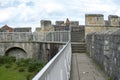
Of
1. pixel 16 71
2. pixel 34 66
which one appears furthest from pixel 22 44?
pixel 34 66

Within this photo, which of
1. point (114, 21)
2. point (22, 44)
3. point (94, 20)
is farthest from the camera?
point (22, 44)

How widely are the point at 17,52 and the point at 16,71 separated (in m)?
7.85

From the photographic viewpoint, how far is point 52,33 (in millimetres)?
26219

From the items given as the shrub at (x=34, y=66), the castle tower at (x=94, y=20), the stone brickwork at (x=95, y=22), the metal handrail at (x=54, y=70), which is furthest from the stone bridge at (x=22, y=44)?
the metal handrail at (x=54, y=70)

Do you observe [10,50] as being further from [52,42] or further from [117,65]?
[117,65]

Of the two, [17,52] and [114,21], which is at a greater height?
[114,21]

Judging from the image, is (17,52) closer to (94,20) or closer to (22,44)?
(22,44)

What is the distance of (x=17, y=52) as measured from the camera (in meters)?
31.1

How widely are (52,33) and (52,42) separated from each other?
827 mm

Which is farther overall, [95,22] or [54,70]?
[95,22]

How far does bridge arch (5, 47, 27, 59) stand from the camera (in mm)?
31044

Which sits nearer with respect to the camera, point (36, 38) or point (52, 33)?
point (52, 33)

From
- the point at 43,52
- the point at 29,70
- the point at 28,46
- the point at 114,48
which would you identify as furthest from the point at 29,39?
the point at 114,48

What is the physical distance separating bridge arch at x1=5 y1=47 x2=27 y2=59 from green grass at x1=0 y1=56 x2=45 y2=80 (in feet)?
13.6
